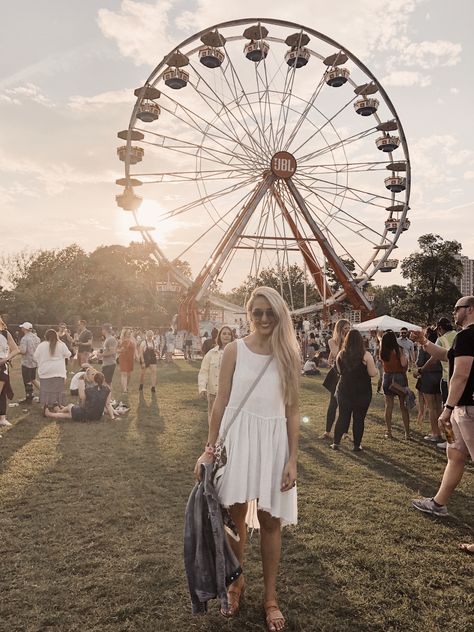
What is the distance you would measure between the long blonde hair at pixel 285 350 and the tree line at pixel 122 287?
39306 millimetres

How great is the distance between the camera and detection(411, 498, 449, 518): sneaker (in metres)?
5.07

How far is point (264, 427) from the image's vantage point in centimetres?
313

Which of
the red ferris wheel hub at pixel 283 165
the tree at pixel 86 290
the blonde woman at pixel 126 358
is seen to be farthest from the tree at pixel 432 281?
the blonde woman at pixel 126 358

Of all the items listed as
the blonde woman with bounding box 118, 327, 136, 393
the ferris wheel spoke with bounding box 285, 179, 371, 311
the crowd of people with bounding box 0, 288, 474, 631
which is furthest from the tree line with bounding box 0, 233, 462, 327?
the crowd of people with bounding box 0, 288, 474, 631

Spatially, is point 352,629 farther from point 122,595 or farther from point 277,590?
point 122,595

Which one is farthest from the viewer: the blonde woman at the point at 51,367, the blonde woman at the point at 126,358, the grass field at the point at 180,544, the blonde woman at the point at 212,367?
the blonde woman at the point at 126,358

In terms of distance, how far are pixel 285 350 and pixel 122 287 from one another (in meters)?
57.7

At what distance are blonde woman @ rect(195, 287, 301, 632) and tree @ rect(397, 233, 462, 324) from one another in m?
49.4

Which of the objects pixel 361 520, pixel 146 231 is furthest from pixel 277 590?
pixel 146 231

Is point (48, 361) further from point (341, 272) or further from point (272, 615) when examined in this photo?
point (341, 272)

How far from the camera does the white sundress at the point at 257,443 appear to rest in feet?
10.1

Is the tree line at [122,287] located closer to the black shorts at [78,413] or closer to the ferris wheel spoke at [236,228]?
the ferris wheel spoke at [236,228]

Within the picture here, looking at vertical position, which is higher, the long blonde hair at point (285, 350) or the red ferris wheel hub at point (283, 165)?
the red ferris wheel hub at point (283, 165)

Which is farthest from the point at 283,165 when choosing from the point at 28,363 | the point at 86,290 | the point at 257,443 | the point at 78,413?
the point at 86,290
